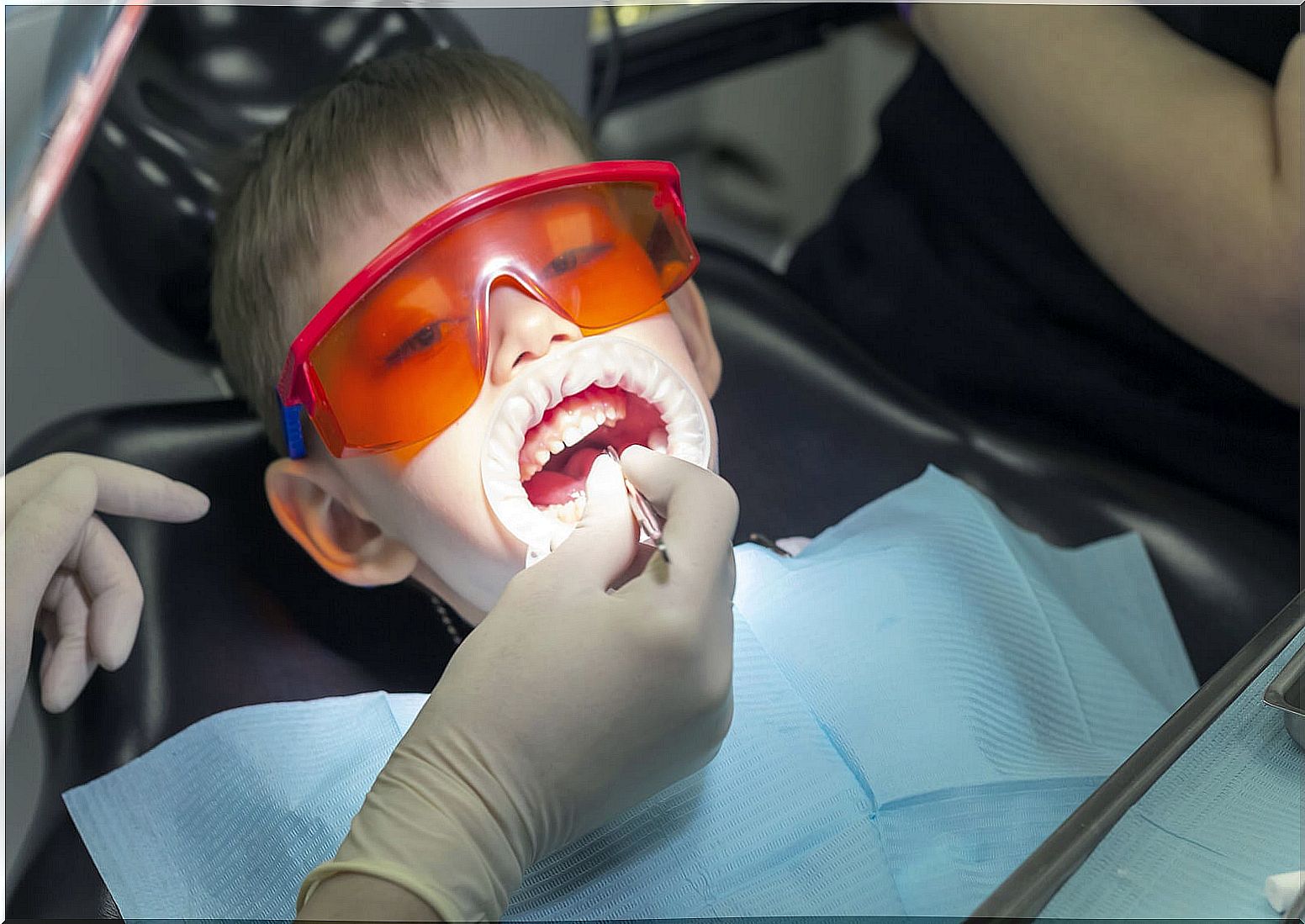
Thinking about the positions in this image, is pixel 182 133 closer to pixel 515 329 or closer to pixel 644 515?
pixel 515 329

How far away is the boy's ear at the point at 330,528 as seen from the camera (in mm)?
1083

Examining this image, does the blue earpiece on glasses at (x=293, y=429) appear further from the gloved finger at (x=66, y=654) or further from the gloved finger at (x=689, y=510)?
the gloved finger at (x=689, y=510)

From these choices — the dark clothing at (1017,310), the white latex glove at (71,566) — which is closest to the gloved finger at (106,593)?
the white latex glove at (71,566)

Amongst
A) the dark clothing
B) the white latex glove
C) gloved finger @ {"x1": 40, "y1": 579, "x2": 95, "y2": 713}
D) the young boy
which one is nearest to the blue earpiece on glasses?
the young boy

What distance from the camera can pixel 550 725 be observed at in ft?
2.43

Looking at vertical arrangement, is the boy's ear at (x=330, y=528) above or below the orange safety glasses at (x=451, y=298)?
below

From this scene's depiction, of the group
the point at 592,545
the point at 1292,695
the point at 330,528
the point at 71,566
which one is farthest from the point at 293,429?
the point at 1292,695

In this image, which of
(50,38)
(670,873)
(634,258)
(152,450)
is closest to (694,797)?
(670,873)

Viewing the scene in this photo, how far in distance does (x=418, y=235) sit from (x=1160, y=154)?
706 millimetres

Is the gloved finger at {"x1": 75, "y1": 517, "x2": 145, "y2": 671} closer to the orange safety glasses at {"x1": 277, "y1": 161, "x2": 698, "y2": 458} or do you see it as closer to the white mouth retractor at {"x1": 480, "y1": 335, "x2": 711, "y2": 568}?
the orange safety glasses at {"x1": 277, "y1": 161, "x2": 698, "y2": 458}

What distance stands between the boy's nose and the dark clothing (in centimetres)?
63

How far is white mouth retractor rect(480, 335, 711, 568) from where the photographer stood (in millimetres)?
912

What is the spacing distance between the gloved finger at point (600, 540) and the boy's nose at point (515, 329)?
0.37 ft

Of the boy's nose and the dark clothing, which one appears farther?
the dark clothing
